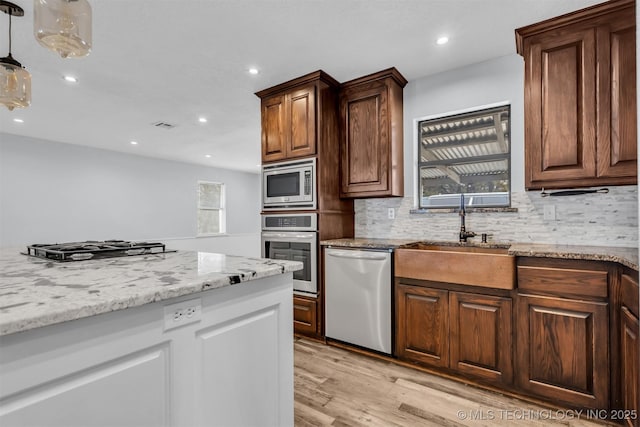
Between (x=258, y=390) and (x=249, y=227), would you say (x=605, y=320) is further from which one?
(x=249, y=227)

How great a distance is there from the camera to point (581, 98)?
205cm

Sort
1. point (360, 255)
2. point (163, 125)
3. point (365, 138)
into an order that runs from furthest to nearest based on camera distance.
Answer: point (163, 125) < point (365, 138) < point (360, 255)

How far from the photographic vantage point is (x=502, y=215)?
2.61 meters

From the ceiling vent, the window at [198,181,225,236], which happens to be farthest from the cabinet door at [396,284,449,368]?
the window at [198,181,225,236]

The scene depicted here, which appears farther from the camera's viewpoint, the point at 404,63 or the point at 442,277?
the point at 404,63

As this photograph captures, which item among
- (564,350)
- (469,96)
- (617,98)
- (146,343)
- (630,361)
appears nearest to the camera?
(146,343)

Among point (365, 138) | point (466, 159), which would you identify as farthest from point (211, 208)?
point (466, 159)

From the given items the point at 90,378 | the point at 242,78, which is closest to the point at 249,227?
the point at 242,78

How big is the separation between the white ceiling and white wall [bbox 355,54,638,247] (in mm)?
169

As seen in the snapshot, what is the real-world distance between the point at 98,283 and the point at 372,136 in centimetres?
251

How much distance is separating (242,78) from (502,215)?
8.60 feet

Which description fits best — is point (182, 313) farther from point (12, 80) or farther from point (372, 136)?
point (372, 136)

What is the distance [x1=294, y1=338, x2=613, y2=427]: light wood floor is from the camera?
1.76m

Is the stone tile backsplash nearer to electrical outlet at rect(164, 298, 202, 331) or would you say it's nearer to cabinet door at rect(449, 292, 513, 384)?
cabinet door at rect(449, 292, 513, 384)
